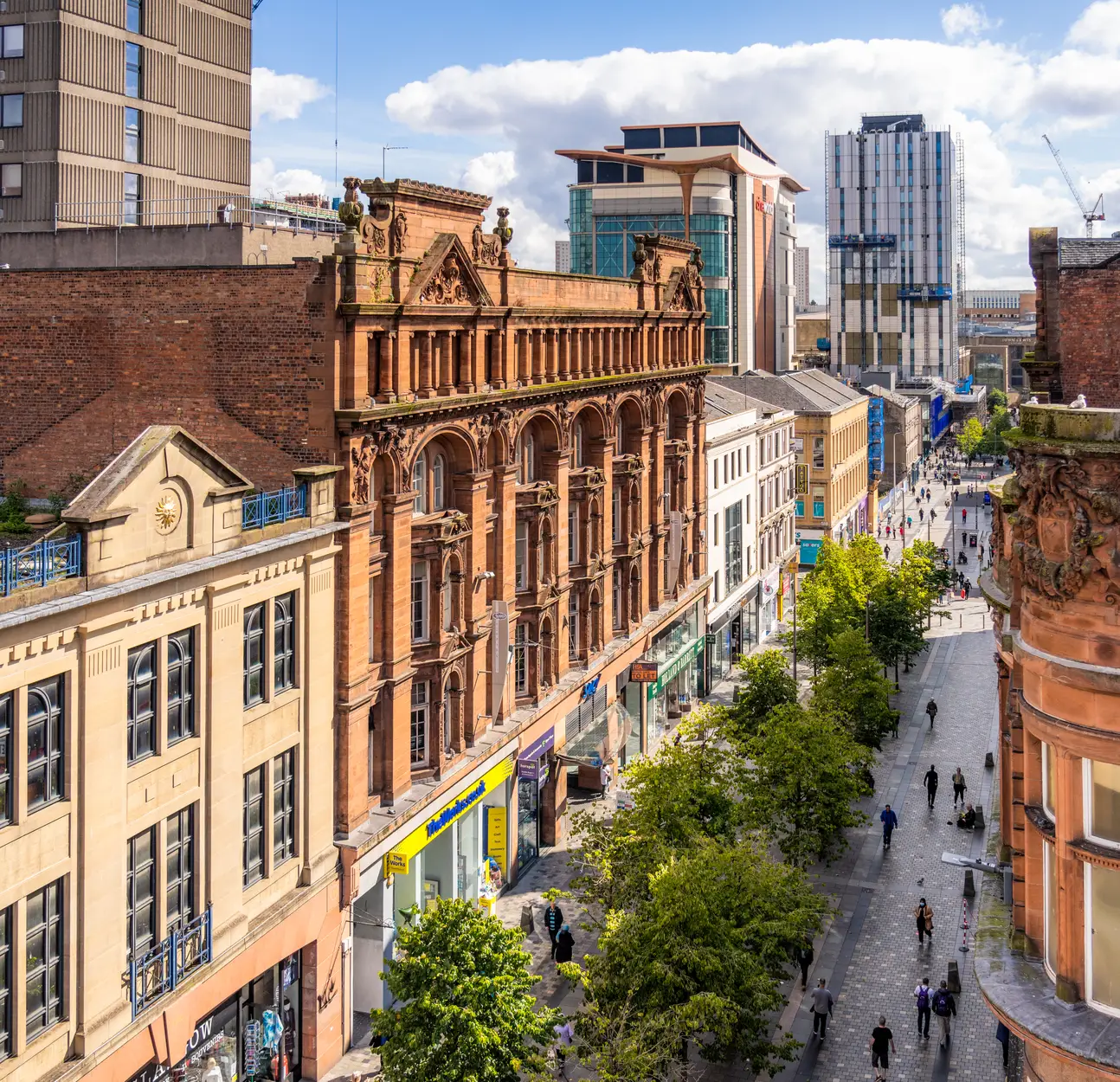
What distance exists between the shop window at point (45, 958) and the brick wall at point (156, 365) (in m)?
13.0

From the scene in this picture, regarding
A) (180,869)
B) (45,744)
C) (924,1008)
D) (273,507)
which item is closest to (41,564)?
(45,744)

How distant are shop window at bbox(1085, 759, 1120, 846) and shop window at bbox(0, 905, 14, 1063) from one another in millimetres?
17492

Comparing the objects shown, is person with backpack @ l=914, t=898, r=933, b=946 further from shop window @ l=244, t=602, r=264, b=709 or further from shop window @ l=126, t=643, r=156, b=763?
Answer: shop window @ l=126, t=643, r=156, b=763

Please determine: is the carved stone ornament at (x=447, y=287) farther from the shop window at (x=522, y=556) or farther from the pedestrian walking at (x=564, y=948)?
the pedestrian walking at (x=564, y=948)

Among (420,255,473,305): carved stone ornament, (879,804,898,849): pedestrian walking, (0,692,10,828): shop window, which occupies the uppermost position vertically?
(420,255,473,305): carved stone ornament

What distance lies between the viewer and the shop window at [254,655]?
1205 inches

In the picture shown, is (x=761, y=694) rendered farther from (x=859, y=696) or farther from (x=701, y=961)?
(x=701, y=961)

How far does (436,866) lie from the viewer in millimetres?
40438

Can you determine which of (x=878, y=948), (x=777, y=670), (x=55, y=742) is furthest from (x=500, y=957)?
(x=777, y=670)

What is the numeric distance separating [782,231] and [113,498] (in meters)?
164

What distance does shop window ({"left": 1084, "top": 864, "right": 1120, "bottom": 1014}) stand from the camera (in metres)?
18.8

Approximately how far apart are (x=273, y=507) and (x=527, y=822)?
19.1 metres

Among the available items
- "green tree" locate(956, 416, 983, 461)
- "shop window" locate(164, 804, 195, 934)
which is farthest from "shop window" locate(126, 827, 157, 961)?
"green tree" locate(956, 416, 983, 461)

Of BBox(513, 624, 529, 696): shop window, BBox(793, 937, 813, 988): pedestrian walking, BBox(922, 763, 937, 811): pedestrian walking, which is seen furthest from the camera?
BBox(922, 763, 937, 811): pedestrian walking
